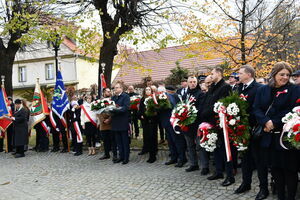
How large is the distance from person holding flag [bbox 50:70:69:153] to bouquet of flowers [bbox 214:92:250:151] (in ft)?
22.6

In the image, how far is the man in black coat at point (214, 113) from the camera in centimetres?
552

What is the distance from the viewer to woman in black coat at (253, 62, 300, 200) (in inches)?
164

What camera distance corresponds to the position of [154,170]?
7176 mm

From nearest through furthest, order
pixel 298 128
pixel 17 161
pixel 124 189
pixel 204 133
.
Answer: pixel 298 128 → pixel 204 133 → pixel 124 189 → pixel 17 161

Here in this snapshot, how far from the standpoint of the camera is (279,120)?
418cm

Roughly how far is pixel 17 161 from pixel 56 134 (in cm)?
169

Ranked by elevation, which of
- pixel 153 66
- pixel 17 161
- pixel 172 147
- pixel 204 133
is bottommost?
pixel 17 161

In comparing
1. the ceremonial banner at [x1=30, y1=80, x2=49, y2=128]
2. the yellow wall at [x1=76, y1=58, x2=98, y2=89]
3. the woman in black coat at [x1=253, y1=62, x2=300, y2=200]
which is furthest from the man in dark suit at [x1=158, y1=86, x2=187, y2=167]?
the yellow wall at [x1=76, y1=58, x2=98, y2=89]

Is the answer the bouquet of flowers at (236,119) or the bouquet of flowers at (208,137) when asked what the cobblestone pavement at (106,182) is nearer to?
the bouquet of flowers at (208,137)

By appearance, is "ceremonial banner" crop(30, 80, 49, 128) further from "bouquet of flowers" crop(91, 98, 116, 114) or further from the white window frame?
the white window frame

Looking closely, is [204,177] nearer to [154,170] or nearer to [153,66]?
[154,170]

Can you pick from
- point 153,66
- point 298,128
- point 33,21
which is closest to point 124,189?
point 298,128

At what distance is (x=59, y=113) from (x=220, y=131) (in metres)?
6.64

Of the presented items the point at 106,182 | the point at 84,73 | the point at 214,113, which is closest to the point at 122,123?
the point at 106,182
